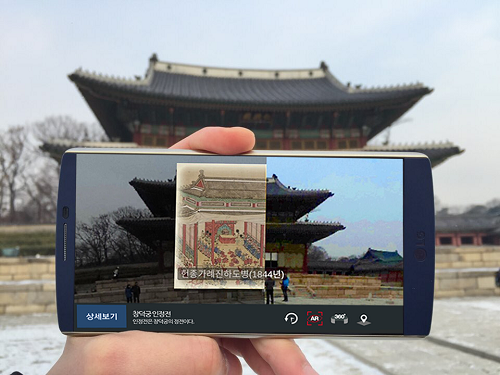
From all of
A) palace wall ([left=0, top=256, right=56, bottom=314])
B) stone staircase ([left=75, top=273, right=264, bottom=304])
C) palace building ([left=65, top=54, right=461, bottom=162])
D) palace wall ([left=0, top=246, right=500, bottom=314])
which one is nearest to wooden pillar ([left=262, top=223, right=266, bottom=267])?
stone staircase ([left=75, top=273, right=264, bottom=304])

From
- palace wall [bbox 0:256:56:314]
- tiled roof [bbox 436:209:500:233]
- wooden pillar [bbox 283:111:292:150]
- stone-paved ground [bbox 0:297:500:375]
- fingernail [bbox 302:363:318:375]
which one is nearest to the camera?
fingernail [bbox 302:363:318:375]

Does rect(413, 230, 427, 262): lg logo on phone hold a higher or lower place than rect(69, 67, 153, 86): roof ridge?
lower

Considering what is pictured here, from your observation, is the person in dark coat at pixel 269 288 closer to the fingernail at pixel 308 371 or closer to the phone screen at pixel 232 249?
the phone screen at pixel 232 249

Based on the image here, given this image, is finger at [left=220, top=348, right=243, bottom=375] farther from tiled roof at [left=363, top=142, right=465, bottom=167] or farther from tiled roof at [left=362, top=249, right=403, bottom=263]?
tiled roof at [left=363, top=142, right=465, bottom=167]

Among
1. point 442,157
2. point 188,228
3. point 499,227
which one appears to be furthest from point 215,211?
point 499,227

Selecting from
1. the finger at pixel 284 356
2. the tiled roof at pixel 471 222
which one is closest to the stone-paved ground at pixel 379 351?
the finger at pixel 284 356

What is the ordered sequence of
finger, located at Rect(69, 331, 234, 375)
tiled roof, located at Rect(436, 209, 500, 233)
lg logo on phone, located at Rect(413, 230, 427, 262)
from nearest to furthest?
finger, located at Rect(69, 331, 234, 375) → lg logo on phone, located at Rect(413, 230, 427, 262) → tiled roof, located at Rect(436, 209, 500, 233)
